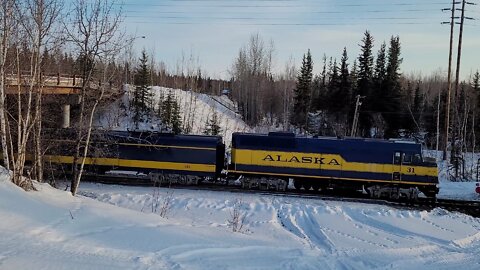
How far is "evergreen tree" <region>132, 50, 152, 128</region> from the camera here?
57.8 metres

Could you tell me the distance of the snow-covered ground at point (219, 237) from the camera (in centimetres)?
743

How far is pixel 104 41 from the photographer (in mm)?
15570

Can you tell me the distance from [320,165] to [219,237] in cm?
1448

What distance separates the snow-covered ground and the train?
5196mm

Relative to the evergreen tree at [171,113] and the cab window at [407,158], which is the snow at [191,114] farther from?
the cab window at [407,158]

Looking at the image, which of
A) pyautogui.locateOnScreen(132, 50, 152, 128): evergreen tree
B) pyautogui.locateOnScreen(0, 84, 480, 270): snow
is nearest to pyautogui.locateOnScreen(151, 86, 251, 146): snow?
pyautogui.locateOnScreen(132, 50, 152, 128): evergreen tree

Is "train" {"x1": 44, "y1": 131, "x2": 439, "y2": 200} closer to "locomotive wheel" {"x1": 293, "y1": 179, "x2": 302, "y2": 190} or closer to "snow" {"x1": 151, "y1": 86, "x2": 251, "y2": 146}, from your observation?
"locomotive wheel" {"x1": 293, "y1": 179, "x2": 302, "y2": 190}

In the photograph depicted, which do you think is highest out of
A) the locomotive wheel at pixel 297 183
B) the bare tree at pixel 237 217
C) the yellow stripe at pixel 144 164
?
the yellow stripe at pixel 144 164

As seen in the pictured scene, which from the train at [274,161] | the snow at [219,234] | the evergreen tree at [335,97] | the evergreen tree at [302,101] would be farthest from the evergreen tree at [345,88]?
the snow at [219,234]

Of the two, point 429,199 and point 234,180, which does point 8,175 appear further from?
point 429,199

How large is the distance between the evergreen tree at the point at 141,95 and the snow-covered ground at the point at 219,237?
4153 cm

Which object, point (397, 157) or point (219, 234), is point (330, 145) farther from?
point (219, 234)

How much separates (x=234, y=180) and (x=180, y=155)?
131 inches

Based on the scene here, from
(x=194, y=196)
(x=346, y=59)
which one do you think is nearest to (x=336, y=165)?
(x=194, y=196)
